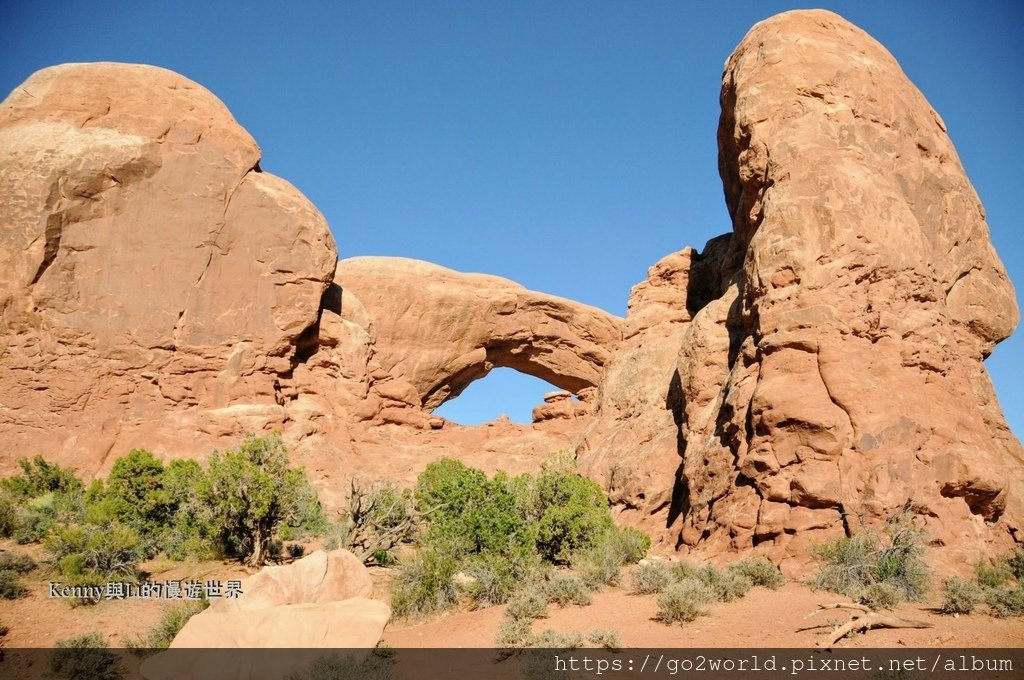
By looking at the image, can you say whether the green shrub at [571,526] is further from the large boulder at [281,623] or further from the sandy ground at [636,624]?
the large boulder at [281,623]

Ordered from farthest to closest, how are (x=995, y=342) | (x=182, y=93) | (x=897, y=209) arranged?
(x=182, y=93)
(x=995, y=342)
(x=897, y=209)

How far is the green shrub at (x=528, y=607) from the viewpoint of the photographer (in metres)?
12.9

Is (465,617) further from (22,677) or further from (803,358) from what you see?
(803,358)

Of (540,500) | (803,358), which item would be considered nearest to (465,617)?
(540,500)

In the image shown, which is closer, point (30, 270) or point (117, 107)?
point (30, 270)

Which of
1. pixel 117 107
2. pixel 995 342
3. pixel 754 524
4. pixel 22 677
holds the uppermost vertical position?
pixel 117 107

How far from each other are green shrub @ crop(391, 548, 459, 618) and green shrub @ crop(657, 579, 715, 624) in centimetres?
383

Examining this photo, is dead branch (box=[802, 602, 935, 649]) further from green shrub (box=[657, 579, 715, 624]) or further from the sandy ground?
green shrub (box=[657, 579, 715, 624])

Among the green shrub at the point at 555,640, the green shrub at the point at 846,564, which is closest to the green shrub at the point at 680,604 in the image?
the green shrub at the point at 555,640

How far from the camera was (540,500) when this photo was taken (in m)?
19.2

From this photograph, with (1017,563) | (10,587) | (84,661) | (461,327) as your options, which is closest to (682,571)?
(1017,563)

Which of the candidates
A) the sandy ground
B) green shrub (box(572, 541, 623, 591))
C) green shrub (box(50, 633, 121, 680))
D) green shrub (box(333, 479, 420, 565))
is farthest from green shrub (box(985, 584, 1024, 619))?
green shrub (box(50, 633, 121, 680))

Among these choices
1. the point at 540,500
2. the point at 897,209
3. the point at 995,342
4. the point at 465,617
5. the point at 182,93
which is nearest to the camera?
the point at 465,617

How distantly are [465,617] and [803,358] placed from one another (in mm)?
8336
